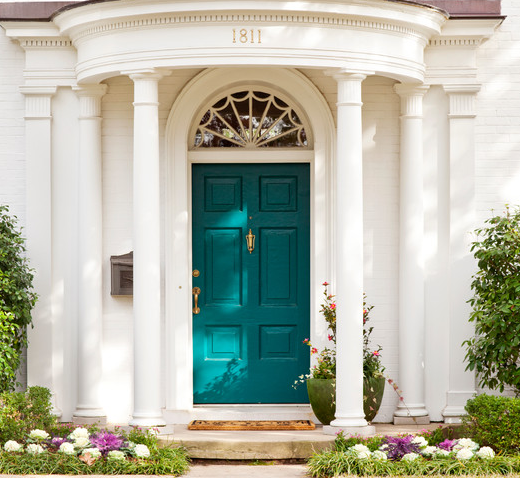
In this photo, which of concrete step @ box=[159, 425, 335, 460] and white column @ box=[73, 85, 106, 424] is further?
white column @ box=[73, 85, 106, 424]

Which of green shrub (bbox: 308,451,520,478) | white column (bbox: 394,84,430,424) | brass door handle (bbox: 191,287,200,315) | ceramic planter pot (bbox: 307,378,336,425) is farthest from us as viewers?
brass door handle (bbox: 191,287,200,315)

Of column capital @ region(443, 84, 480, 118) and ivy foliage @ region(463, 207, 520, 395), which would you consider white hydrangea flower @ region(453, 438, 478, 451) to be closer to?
ivy foliage @ region(463, 207, 520, 395)

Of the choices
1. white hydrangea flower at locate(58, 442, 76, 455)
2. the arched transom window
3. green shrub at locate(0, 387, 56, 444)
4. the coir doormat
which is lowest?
the coir doormat

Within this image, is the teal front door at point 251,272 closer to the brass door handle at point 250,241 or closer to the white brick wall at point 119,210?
the brass door handle at point 250,241

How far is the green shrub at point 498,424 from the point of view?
8.33m

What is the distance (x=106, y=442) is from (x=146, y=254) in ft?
5.95

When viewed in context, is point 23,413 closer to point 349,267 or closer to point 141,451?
point 141,451

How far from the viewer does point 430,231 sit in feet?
33.8

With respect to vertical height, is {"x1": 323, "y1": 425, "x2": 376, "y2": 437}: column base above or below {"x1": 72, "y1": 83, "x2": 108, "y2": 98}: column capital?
below

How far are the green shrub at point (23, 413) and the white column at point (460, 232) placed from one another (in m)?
4.13

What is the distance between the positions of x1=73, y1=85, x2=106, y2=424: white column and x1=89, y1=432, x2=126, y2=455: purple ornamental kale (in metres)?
1.51

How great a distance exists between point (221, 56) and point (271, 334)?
3204 millimetres

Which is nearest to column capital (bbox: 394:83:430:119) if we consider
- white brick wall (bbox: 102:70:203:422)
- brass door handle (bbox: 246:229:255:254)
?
brass door handle (bbox: 246:229:255:254)

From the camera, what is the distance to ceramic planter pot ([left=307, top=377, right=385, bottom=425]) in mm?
9516
